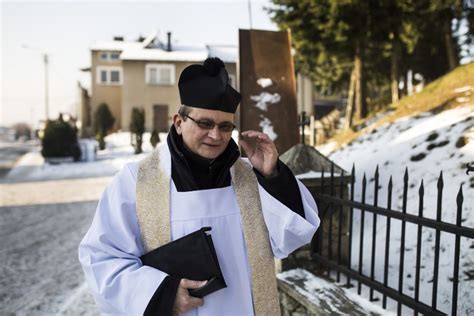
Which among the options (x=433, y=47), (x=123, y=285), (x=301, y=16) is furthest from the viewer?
(x=433, y=47)

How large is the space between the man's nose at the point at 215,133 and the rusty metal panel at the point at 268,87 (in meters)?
3.51

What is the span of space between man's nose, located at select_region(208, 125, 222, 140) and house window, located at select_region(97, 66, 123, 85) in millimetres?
34145

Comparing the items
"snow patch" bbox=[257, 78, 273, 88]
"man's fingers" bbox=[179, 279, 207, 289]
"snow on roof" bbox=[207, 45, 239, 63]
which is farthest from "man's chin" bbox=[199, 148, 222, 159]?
"snow on roof" bbox=[207, 45, 239, 63]

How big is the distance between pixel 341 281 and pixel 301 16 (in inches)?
442

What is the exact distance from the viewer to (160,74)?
3083 cm

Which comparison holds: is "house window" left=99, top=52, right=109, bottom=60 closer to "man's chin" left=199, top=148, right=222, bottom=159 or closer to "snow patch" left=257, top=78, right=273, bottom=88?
"snow patch" left=257, top=78, right=273, bottom=88

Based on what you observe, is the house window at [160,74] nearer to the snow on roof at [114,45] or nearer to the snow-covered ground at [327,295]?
the snow on roof at [114,45]

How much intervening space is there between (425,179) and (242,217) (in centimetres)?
358

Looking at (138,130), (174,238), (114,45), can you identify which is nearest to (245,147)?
(174,238)

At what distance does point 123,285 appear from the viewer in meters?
1.82

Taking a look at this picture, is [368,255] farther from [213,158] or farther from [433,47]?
[433,47]

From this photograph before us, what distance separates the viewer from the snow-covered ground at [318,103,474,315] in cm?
342

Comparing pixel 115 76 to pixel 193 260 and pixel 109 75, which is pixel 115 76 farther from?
pixel 193 260

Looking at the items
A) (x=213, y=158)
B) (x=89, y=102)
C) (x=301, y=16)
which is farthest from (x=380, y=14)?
(x=89, y=102)
